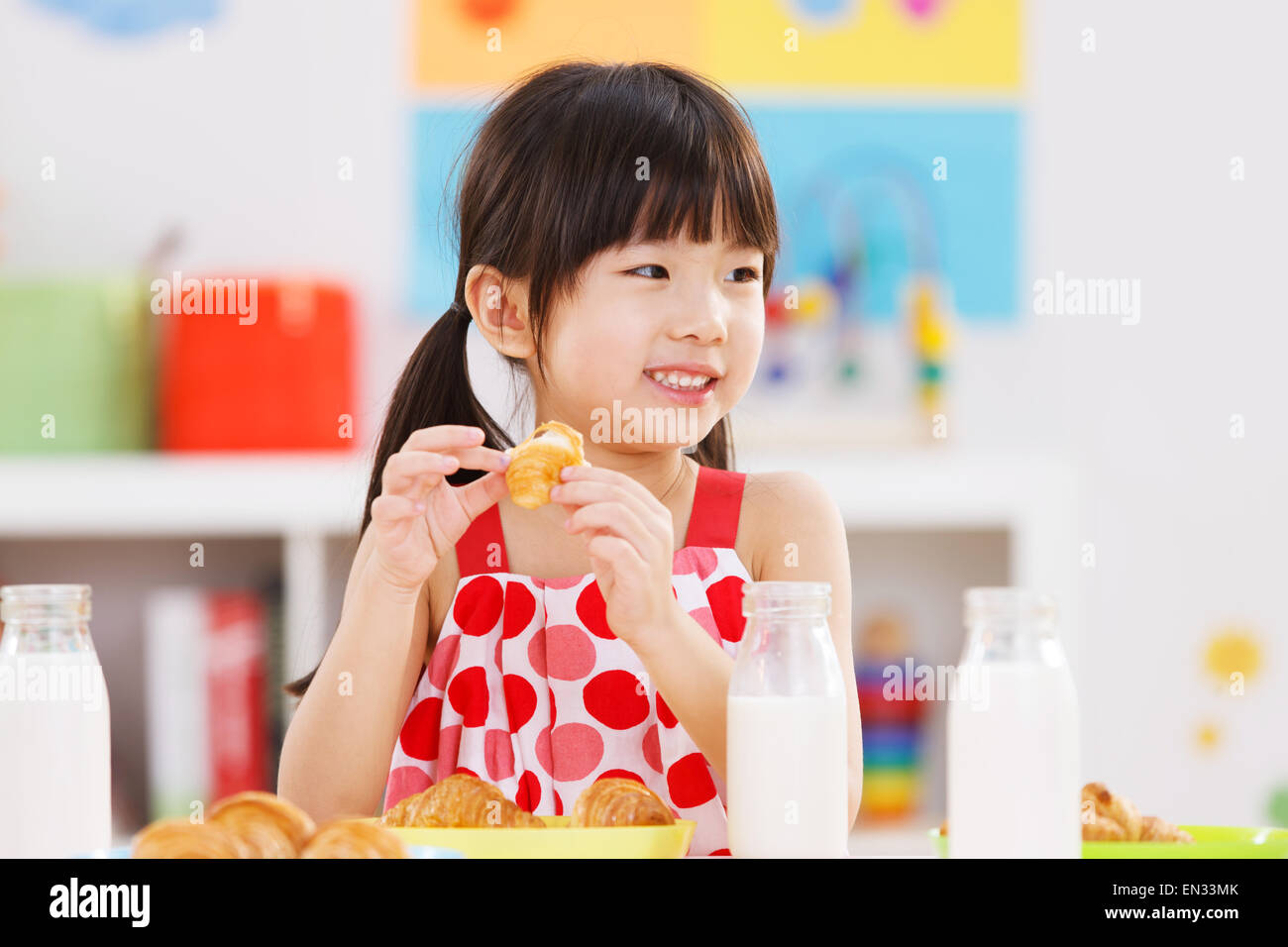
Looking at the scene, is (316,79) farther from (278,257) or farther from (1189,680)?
(1189,680)

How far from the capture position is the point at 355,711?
3.67 ft

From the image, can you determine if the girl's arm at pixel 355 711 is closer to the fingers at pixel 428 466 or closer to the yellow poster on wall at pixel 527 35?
the fingers at pixel 428 466

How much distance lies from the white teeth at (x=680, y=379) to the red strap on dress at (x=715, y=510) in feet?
0.51

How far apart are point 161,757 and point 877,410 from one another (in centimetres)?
138

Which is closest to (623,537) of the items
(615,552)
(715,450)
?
(615,552)

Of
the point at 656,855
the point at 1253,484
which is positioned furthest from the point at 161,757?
the point at 1253,484

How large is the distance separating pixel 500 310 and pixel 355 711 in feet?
1.25

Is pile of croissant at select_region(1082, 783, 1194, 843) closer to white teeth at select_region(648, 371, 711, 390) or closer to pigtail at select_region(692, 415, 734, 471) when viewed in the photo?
white teeth at select_region(648, 371, 711, 390)

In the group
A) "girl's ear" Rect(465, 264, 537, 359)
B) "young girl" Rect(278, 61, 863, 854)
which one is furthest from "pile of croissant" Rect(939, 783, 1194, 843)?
"girl's ear" Rect(465, 264, 537, 359)

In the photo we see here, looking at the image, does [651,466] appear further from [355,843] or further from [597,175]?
[355,843]

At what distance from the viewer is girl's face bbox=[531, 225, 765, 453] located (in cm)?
117

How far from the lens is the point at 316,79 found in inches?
109

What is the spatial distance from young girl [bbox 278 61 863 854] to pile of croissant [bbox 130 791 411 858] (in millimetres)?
320

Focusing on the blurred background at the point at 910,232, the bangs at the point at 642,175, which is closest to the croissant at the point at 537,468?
the bangs at the point at 642,175
